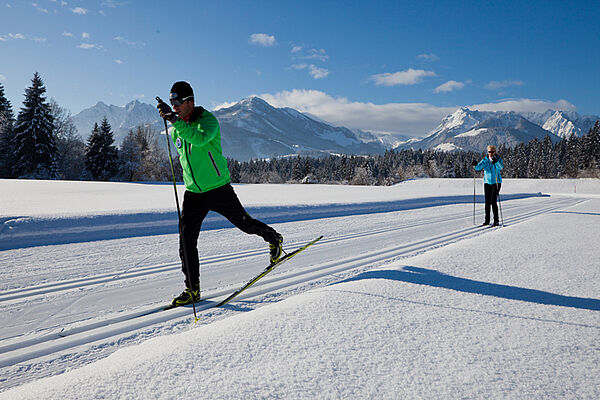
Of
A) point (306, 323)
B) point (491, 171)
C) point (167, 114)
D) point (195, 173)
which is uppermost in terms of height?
point (167, 114)

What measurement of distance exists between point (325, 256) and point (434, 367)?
131 inches

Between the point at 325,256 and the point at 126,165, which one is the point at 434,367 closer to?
the point at 325,256

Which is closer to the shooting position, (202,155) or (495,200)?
(202,155)

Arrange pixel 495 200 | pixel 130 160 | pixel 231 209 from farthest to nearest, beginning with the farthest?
pixel 130 160, pixel 495 200, pixel 231 209

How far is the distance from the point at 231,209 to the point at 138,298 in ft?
4.28

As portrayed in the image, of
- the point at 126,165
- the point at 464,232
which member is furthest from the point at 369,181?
the point at 464,232

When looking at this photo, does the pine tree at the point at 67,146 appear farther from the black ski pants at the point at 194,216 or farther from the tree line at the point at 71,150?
the black ski pants at the point at 194,216

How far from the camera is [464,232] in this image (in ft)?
24.6

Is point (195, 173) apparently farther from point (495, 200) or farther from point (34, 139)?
point (34, 139)

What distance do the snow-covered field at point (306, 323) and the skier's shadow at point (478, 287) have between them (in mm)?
24

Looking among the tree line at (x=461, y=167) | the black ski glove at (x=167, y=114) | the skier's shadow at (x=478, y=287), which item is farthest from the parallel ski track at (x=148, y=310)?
the tree line at (x=461, y=167)

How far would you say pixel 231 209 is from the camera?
11.0 feet

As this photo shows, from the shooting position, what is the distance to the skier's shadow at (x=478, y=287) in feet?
8.76

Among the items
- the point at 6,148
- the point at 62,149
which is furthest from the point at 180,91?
the point at 62,149
